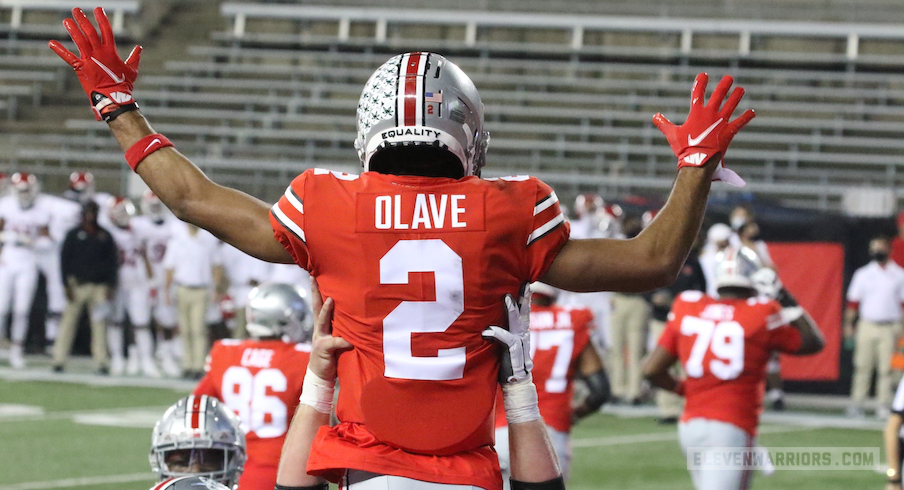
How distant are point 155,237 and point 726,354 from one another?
9991mm

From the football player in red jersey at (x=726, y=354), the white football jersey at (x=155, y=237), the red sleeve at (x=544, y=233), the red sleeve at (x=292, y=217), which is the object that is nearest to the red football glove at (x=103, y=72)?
the red sleeve at (x=292, y=217)

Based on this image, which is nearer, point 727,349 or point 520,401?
point 520,401

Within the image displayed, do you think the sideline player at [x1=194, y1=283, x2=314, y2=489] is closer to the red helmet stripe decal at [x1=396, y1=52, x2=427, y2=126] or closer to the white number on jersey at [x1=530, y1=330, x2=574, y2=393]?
the white number on jersey at [x1=530, y1=330, x2=574, y2=393]

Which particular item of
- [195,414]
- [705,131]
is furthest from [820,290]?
[705,131]

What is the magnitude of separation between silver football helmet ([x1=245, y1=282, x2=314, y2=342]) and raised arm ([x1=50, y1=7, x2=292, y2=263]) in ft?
10.2

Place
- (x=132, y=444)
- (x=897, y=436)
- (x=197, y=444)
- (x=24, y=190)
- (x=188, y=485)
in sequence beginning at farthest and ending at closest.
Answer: (x=24, y=190) → (x=132, y=444) → (x=897, y=436) → (x=197, y=444) → (x=188, y=485)

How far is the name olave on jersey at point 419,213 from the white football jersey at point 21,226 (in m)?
13.5

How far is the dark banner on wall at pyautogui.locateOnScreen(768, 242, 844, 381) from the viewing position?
14.6 m

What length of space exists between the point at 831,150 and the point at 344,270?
18466 millimetres

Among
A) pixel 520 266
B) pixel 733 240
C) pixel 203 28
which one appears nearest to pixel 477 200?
pixel 520 266

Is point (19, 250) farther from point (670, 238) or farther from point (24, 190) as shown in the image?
point (670, 238)

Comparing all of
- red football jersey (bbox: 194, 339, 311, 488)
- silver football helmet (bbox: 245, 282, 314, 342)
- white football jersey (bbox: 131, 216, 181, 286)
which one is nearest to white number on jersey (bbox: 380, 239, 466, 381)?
red football jersey (bbox: 194, 339, 311, 488)

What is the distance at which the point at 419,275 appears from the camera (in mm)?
2797

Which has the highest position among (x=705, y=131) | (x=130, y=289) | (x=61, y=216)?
(x=705, y=131)
